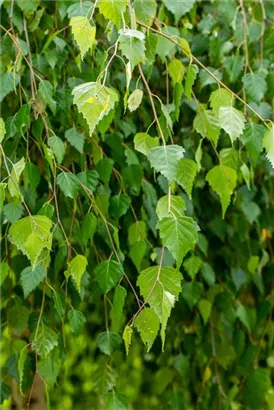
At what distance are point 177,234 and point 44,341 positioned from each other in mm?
353

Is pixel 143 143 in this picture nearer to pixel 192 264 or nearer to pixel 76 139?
pixel 76 139

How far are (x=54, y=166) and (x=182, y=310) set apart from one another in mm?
593

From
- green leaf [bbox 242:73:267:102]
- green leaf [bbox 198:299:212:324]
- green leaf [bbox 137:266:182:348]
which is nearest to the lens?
green leaf [bbox 137:266:182:348]

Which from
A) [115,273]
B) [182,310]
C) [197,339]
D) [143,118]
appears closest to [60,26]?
[143,118]

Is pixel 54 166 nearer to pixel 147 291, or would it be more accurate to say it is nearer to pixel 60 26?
pixel 147 291

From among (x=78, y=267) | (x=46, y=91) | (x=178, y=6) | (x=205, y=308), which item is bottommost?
(x=205, y=308)

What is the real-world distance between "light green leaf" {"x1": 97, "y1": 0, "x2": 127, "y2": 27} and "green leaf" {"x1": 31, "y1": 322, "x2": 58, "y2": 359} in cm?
50

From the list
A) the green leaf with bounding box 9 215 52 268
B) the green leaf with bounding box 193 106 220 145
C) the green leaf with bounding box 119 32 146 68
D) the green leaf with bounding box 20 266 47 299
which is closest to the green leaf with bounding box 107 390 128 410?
the green leaf with bounding box 20 266 47 299

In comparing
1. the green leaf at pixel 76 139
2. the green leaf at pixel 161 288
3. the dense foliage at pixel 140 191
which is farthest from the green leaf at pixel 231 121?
the green leaf at pixel 76 139

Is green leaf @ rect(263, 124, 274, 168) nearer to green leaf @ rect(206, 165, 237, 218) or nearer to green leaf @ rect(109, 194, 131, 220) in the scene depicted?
green leaf @ rect(206, 165, 237, 218)

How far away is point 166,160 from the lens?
93 centimetres

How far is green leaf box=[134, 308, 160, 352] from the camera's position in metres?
0.90

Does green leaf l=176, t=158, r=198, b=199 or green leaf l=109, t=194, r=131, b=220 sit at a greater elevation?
green leaf l=176, t=158, r=198, b=199

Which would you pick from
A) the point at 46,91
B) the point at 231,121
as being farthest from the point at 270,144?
the point at 46,91
